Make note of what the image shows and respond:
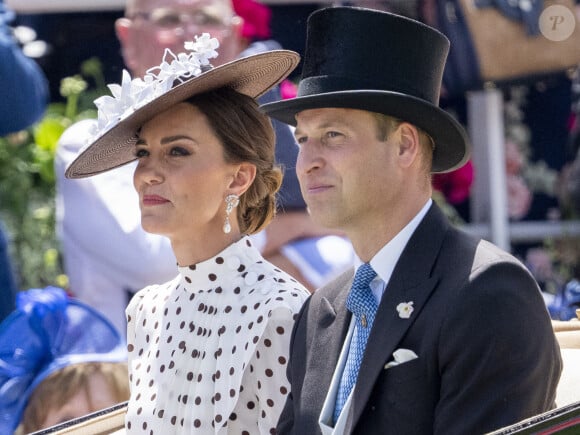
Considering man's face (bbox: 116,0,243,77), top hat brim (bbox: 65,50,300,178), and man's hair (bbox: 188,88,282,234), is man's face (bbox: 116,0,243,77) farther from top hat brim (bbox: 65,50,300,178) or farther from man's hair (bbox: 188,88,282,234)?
man's hair (bbox: 188,88,282,234)

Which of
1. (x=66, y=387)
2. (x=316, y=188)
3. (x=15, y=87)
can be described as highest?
(x=316, y=188)

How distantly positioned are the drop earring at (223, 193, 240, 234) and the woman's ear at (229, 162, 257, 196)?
0.02 metres

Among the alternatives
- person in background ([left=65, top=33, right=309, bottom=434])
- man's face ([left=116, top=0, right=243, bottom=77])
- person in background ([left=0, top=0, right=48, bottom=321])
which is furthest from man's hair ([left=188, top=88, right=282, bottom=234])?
man's face ([left=116, top=0, right=243, bottom=77])

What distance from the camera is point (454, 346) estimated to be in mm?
2488

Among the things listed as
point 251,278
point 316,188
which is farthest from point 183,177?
point 316,188

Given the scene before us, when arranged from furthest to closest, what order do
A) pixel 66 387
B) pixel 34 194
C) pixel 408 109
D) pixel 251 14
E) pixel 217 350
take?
pixel 34 194
pixel 251 14
pixel 66 387
pixel 217 350
pixel 408 109

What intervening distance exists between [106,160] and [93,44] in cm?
326

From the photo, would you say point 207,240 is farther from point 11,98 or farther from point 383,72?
point 11,98

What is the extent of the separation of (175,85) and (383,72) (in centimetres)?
73

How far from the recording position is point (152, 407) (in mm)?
3279

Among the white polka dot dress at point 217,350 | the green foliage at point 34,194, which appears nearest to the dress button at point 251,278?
the white polka dot dress at point 217,350

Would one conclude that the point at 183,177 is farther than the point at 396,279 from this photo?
Yes

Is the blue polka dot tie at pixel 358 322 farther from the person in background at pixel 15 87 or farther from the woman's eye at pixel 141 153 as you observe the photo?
the person in background at pixel 15 87

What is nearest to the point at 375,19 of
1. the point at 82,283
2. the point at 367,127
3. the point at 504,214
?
the point at 367,127
